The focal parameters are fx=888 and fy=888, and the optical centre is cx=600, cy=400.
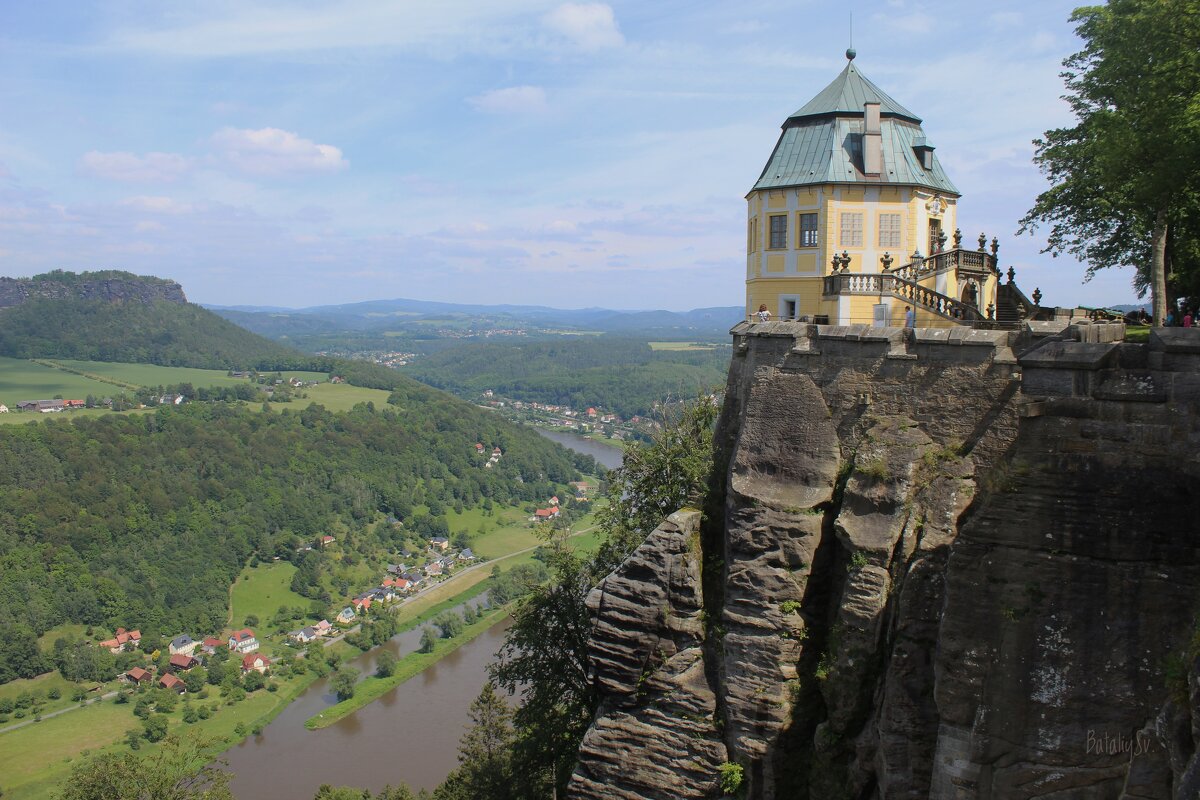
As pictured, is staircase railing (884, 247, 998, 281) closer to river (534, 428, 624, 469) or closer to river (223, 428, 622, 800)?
river (223, 428, 622, 800)

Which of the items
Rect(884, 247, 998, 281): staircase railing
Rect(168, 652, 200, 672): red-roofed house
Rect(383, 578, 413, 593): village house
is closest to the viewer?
Rect(884, 247, 998, 281): staircase railing

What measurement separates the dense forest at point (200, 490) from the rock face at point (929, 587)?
79.8 m

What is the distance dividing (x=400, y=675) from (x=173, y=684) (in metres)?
19.6

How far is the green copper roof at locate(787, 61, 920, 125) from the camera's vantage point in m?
25.0

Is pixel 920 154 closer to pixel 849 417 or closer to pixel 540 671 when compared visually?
pixel 849 417

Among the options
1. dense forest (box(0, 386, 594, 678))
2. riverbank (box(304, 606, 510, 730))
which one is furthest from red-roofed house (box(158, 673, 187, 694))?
riverbank (box(304, 606, 510, 730))

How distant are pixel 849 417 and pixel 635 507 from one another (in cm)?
902

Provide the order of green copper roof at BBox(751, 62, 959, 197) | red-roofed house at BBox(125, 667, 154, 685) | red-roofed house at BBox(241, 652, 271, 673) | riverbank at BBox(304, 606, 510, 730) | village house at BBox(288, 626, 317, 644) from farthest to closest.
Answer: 1. village house at BBox(288, 626, 317, 644)
2. red-roofed house at BBox(241, 652, 271, 673)
3. red-roofed house at BBox(125, 667, 154, 685)
4. riverbank at BBox(304, 606, 510, 730)
5. green copper roof at BBox(751, 62, 959, 197)

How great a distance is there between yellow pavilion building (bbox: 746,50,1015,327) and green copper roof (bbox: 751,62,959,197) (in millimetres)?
30

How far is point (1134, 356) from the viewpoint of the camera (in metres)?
10.7

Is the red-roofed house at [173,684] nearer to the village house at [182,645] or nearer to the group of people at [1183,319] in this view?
the village house at [182,645]

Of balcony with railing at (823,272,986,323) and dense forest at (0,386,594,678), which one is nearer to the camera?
balcony with railing at (823,272,986,323)

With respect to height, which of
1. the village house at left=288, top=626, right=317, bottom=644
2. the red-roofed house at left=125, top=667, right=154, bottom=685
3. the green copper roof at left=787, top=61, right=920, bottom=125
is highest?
the green copper roof at left=787, top=61, right=920, bottom=125

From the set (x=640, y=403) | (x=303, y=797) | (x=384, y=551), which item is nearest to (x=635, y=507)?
(x=303, y=797)
